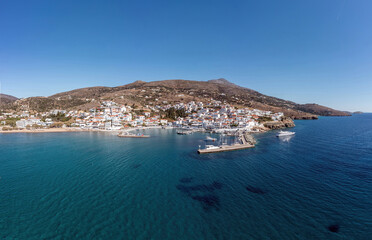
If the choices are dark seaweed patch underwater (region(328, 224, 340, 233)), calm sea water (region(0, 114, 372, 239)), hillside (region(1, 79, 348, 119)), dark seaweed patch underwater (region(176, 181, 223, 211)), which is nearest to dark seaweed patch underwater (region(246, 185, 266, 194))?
calm sea water (region(0, 114, 372, 239))

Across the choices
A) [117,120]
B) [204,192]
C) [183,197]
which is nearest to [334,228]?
[204,192]

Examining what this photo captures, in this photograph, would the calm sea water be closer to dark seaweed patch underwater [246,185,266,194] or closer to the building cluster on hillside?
dark seaweed patch underwater [246,185,266,194]

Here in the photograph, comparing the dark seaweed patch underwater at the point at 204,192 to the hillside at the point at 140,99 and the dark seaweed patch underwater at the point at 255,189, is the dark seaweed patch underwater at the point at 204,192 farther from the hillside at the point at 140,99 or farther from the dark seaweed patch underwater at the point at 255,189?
the hillside at the point at 140,99

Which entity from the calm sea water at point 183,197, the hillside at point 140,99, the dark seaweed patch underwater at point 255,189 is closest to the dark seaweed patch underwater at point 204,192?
the calm sea water at point 183,197

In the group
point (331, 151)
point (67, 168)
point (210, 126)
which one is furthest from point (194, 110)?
point (67, 168)

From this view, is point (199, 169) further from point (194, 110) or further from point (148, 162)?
point (194, 110)

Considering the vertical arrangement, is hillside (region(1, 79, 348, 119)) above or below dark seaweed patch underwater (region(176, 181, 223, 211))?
above

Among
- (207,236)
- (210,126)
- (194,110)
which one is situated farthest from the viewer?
(194,110)

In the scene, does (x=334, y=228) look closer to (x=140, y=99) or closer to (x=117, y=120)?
(x=117, y=120)
